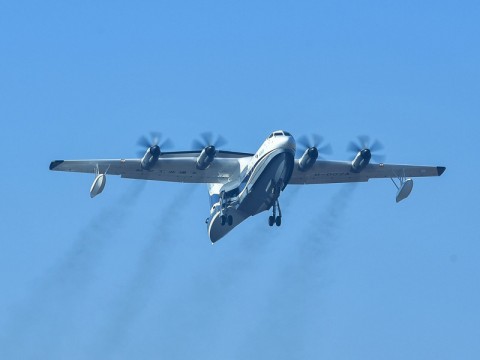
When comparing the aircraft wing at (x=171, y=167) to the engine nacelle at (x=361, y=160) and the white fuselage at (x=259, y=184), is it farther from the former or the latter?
the engine nacelle at (x=361, y=160)

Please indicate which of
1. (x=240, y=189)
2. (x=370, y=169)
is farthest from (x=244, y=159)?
(x=370, y=169)

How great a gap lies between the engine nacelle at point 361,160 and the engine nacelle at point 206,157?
772cm

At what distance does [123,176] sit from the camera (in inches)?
2413

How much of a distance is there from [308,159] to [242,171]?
3437mm

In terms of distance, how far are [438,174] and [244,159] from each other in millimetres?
11543

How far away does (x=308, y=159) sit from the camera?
6144 centimetres

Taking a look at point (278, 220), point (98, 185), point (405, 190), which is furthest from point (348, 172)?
point (98, 185)

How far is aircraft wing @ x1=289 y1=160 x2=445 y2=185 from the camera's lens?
63.7 m

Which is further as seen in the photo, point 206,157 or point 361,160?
point 361,160

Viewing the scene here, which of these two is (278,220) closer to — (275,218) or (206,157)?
(275,218)

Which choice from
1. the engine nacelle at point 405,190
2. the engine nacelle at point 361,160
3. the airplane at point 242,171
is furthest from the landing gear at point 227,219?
the engine nacelle at point 405,190

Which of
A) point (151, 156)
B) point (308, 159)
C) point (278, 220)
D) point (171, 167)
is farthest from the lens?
point (278, 220)

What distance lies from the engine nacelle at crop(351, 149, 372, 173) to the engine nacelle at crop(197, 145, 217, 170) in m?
7.72

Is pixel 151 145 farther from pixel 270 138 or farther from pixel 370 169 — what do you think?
pixel 370 169
